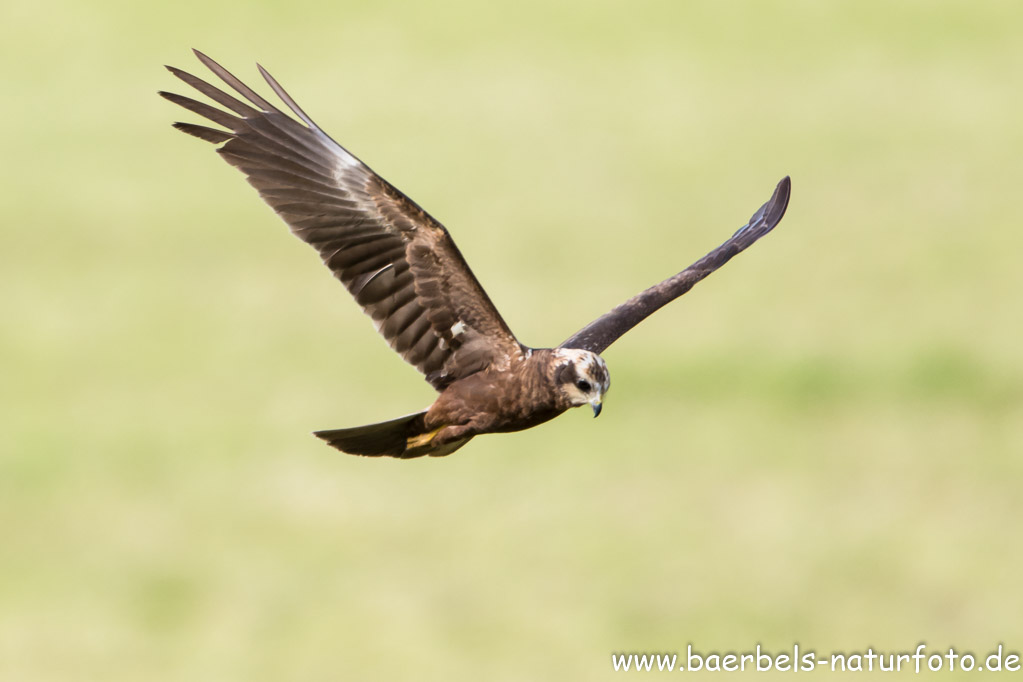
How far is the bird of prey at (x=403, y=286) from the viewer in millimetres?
8977

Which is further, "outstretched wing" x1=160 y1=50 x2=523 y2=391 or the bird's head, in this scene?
"outstretched wing" x1=160 y1=50 x2=523 y2=391

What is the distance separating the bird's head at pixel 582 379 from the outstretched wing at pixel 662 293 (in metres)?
Result: 0.98

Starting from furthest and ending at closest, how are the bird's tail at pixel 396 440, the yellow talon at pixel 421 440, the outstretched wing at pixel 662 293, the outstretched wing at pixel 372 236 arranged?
1. the outstretched wing at pixel 662 293
2. the outstretched wing at pixel 372 236
3. the yellow talon at pixel 421 440
4. the bird's tail at pixel 396 440

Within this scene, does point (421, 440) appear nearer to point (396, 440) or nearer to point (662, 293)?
point (396, 440)

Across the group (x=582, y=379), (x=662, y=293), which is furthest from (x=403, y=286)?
(x=662, y=293)

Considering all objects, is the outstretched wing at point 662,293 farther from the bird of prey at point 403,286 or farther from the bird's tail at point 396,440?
the bird's tail at point 396,440

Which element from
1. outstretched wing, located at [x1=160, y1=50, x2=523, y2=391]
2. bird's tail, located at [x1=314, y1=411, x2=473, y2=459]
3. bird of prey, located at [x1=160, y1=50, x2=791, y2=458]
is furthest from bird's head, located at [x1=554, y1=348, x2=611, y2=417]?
bird's tail, located at [x1=314, y1=411, x2=473, y2=459]

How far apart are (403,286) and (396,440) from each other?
91cm

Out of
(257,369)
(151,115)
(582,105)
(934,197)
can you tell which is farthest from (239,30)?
(934,197)

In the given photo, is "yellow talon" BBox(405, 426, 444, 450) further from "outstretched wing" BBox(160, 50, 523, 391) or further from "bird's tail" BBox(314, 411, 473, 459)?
"outstretched wing" BBox(160, 50, 523, 391)

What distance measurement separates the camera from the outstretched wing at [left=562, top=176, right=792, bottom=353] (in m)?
10.4

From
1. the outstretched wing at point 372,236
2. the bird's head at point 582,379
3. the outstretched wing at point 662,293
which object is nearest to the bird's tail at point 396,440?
the outstretched wing at point 372,236

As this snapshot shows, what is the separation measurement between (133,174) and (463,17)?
14205mm

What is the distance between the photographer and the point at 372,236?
970 cm
